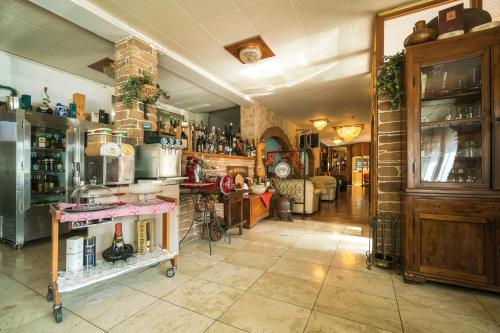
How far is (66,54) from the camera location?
3.49 m

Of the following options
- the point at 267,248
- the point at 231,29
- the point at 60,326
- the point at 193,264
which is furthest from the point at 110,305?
the point at 231,29

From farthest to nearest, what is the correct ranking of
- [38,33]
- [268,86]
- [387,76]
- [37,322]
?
[268,86] < [38,33] < [387,76] < [37,322]

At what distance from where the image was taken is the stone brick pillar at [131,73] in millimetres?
2879

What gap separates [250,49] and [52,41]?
9.40 ft

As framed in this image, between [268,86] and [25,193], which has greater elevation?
[268,86]

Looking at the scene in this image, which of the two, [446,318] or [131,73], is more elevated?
[131,73]

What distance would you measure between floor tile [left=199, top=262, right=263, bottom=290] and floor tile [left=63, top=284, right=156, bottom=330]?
24.3 inches

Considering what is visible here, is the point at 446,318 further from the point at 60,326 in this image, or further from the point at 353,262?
the point at 60,326

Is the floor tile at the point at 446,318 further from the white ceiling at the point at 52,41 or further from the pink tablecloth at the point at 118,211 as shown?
the white ceiling at the point at 52,41

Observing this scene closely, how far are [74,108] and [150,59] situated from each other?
180cm

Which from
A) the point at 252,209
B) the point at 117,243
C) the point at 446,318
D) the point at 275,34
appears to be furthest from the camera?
the point at 252,209

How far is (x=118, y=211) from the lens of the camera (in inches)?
74.4

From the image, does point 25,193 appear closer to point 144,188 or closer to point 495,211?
point 144,188

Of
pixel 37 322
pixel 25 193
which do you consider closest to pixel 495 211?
pixel 37 322
